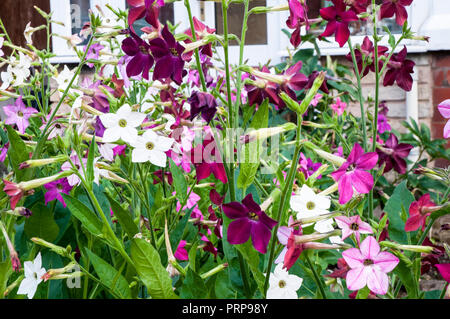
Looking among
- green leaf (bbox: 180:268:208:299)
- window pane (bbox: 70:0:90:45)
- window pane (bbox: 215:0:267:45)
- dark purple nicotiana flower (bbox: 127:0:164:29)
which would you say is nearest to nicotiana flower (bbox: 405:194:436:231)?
green leaf (bbox: 180:268:208:299)

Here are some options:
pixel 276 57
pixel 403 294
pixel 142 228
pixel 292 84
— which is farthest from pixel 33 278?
pixel 276 57

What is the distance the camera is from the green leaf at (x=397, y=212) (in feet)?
2.00

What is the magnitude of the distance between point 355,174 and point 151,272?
21 centimetres

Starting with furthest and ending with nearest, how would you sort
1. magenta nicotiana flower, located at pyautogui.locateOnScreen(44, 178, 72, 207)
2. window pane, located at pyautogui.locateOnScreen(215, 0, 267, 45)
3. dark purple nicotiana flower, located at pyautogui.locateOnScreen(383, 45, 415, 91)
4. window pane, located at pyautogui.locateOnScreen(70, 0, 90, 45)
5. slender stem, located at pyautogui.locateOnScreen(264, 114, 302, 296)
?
window pane, located at pyautogui.locateOnScreen(70, 0, 90, 45)
window pane, located at pyautogui.locateOnScreen(215, 0, 267, 45)
dark purple nicotiana flower, located at pyautogui.locateOnScreen(383, 45, 415, 91)
magenta nicotiana flower, located at pyautogui.locateOnScreen(44, 178, 72, 207)
slender stem, located at pyautogui.locateOnScreen(264, 114, 302, 296)

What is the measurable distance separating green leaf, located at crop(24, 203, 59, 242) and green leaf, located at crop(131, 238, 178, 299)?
0.20m

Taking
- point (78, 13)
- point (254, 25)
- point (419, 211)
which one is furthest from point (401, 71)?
point (78, 13)

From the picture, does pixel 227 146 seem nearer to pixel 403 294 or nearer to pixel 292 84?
pixel 292 84

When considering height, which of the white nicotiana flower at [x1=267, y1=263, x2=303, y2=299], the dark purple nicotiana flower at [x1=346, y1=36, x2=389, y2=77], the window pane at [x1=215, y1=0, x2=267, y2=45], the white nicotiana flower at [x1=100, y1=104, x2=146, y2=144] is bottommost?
the white nicotiana flower at [x1=267, y1=263, x2=303, y2=299]

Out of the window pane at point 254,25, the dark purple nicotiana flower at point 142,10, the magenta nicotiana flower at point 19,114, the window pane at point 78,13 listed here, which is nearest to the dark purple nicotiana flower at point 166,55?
the dark purple nicotiana flower at point 142,10

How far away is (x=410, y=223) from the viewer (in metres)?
0.49

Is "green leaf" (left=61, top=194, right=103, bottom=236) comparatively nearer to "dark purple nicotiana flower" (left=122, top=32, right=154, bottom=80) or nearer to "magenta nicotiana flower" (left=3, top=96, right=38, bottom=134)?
"dark purple nicotiana flower" (left=122, top=32, right=154, bottom=80)

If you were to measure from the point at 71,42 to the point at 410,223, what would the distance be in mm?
836

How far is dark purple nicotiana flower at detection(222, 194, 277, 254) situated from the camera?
0.44 m
